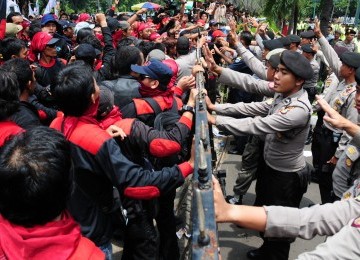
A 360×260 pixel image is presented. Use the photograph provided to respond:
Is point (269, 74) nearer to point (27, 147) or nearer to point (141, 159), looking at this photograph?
point (141, 159)

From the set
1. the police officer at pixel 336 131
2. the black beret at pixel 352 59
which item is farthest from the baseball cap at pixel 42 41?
the black beret at pixel 352 59

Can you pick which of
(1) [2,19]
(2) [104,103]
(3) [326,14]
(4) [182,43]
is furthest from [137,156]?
(3) [326,14]

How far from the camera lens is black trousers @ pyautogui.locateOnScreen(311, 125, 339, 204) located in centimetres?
395

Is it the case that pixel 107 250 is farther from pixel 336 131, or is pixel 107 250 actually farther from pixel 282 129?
pixel 336 131

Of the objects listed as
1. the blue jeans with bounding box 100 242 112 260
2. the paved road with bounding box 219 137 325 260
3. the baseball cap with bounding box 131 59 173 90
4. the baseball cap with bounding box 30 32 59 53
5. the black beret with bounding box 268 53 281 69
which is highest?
the baseball cap with bounding box 131 59 173 90

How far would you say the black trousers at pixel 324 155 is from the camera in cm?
395

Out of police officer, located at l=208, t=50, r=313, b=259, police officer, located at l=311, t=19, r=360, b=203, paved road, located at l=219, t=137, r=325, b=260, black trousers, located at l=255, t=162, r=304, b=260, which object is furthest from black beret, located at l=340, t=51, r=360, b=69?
paved road, located at l=219, t=137, r=325, b=260

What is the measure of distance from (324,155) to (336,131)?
15.9 inches

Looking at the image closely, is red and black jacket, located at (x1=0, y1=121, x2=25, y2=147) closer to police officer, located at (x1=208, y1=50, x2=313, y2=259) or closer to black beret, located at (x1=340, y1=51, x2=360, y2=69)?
police officer, located at (x1=208, y1=50, x2=313, y2=259)

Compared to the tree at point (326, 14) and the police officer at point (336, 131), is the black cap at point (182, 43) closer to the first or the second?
the police officer at point (336, 131)

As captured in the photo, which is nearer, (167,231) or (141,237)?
(141,237)

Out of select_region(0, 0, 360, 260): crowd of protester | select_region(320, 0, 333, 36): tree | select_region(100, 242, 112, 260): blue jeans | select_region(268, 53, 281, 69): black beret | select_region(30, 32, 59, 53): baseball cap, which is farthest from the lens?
select_region(320, 0, 333, 36): tree

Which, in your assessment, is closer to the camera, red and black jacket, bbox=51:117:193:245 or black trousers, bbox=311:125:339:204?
red and black jacket, bbox=51:117:193:245

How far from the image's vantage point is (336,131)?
4.15 m
